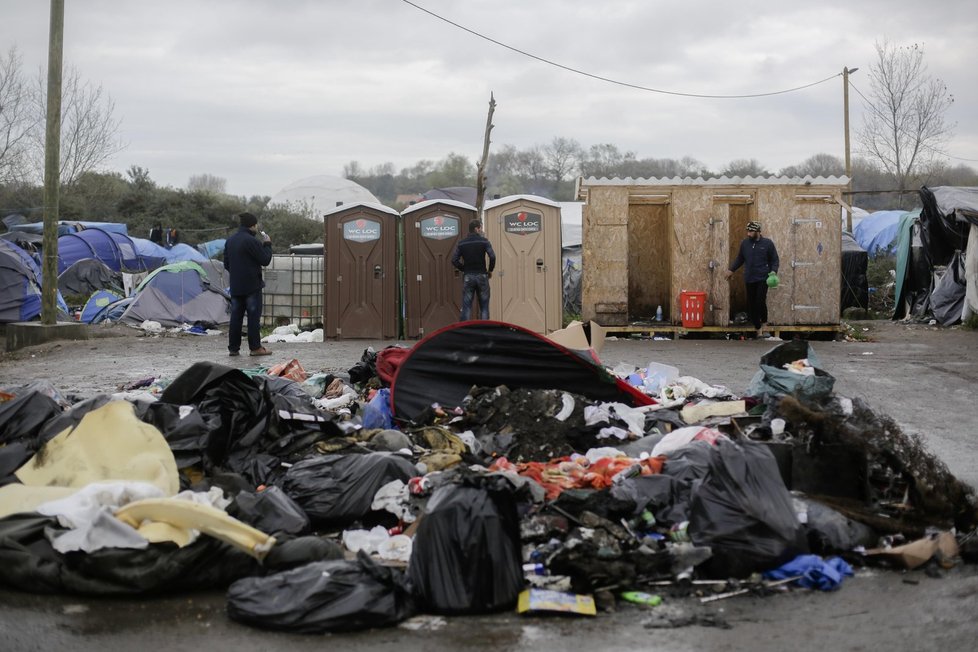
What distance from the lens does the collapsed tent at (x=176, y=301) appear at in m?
18.9

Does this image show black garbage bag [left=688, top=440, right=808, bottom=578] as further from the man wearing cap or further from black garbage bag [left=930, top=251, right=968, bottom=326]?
black garbage bag [left=930, top=251, right=968, bottom=326]

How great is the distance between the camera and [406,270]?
1650cm

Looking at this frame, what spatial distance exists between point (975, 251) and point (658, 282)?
6194mm

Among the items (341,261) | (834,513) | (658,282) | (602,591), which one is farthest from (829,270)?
(602,591)

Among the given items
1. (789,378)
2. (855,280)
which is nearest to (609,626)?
(789,378)

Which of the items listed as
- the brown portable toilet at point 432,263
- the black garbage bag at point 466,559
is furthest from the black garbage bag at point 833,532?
the brown portable toilet at point 432,263

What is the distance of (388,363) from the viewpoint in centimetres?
839

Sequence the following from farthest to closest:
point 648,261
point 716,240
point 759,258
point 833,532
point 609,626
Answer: point 648,261, point 716,240, point 759,258, point 833,532, point 609,626

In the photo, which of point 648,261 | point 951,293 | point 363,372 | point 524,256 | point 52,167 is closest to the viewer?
point 363,372

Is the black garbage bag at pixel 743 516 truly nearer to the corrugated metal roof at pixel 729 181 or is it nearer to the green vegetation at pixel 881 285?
the corrugated metal roof at pixel 729 181

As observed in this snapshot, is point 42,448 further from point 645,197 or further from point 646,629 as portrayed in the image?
point 645,197

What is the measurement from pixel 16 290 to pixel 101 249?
379 inches

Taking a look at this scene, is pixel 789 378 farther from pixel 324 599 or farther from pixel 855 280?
pixel 855 280

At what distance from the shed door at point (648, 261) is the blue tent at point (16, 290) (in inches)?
465
